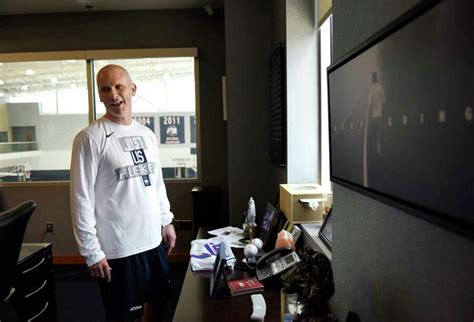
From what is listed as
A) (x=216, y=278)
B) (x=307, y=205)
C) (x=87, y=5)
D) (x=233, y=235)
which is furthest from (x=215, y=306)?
(x=87, y=5)

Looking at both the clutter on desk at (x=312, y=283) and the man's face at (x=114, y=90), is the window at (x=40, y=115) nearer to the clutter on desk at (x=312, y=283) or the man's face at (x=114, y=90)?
the man's face at (x=114, y=90)

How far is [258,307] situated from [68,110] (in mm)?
3551

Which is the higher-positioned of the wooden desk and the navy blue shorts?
Result: the wooden desk

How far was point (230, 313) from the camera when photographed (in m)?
1.23

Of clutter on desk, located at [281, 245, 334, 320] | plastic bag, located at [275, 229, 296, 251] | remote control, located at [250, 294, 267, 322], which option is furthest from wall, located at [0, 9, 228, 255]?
clutter on desk, located at [281, 245, 334, 320]

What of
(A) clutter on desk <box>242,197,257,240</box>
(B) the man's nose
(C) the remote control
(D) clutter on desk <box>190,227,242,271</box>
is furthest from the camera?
(A) clutter on desk <box>242,197,257,240</box>

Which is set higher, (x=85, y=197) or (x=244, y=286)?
(x=85, y=197)

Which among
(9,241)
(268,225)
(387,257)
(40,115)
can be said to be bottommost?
(268,225)

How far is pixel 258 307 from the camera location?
47.1 inches

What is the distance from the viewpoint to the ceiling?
138 inches

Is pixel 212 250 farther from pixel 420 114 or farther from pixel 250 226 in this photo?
pixel 420 114

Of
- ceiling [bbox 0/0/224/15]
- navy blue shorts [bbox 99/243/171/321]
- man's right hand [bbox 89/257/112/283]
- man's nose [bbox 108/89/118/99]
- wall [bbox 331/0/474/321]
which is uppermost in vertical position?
ceiling [bbox 0/0/224/15]

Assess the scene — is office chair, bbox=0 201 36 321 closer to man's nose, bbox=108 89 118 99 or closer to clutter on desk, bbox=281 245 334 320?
man's nose, bbox=108 89 118 99

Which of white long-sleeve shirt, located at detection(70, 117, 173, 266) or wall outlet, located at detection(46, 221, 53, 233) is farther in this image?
wall outlet, located at detection(46, 221, 53, 233)
